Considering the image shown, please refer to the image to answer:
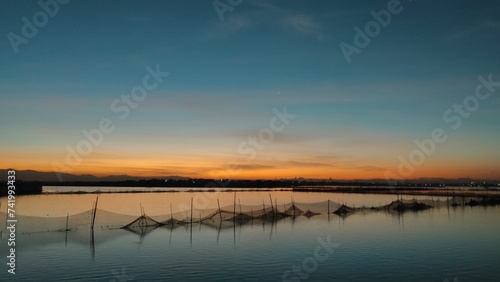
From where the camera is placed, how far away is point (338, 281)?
40.8 feet

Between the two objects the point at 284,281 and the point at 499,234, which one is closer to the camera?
the point at 284,281

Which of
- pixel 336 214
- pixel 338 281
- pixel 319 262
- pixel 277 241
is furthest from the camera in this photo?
pixel 336 214

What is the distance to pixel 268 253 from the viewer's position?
17109mm

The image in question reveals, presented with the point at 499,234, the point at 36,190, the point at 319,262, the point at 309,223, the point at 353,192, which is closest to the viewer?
the point at 319,262

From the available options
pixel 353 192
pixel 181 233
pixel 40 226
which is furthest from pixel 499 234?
pixel 353 192

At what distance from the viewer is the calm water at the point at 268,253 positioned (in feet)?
43.6

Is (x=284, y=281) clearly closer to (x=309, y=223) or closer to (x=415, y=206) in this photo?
(x=309, y=223)

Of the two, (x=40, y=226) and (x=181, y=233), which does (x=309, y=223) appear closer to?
(x=181, y=233)

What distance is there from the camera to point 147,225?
23719 millimetres

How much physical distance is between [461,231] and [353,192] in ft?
182

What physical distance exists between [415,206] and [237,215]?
695 inches

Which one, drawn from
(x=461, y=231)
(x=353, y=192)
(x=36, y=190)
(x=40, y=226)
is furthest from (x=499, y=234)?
(x=36, y=190)

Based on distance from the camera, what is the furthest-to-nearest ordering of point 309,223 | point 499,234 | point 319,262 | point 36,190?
1. point 36,190
2. point 309,223
3. point 499,234
4. point 319,262

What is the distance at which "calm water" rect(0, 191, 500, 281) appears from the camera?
1328 cm
